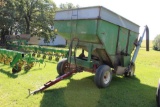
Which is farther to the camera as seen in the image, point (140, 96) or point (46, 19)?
point (46, 19)

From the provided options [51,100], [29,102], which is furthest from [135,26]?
[29,102]

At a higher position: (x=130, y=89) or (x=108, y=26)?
(x=108, y=26)

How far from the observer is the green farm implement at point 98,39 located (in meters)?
5.71

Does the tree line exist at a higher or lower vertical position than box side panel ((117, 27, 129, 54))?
higher

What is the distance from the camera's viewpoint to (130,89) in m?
6.41

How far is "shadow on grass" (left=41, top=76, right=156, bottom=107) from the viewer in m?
4.77

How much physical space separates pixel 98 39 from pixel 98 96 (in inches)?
73.8

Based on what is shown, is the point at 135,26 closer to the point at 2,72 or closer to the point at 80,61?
the point at 80,61

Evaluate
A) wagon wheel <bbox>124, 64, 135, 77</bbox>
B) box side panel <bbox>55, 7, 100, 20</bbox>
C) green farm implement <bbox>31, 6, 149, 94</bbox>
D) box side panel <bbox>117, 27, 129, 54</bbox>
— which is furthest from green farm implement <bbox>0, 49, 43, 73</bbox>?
wagon wheel <bbox>124, 64, 135, 77</bbox>

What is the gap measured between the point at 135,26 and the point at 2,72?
6.19m

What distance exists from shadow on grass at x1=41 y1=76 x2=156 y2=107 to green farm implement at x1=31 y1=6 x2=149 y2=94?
38 centimetres

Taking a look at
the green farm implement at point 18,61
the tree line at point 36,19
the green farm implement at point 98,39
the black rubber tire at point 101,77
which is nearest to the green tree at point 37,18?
the tree line at point 36,19

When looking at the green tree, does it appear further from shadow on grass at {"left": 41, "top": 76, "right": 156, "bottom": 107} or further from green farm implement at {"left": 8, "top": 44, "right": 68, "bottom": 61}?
shadow on grass at {"left": 41, "top": 76, "right": 156, "bottom": 107}

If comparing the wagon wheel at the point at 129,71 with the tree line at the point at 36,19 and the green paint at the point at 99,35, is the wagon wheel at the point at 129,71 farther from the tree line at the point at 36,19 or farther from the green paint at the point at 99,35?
the tree line at the point at 36,19
